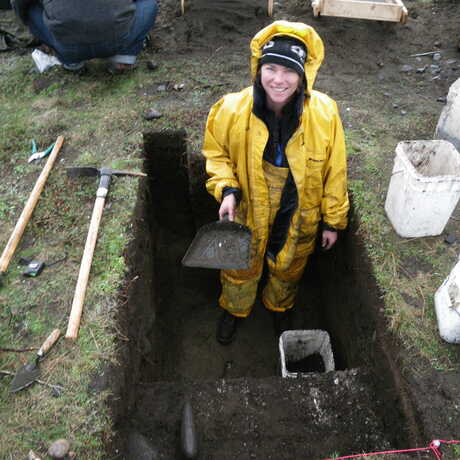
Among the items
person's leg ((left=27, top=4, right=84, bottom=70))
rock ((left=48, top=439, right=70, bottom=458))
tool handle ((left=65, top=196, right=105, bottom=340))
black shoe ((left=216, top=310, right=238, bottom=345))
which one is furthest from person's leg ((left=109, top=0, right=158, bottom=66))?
rock ((left=48, top=439, right=70, bottom=458))

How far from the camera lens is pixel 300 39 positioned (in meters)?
2.33

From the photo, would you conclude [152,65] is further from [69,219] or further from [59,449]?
[59,449]

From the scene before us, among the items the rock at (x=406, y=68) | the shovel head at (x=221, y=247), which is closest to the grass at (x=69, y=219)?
the shovel head at (x=221, y=247)

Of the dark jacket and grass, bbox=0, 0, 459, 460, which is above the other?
the dark jacket

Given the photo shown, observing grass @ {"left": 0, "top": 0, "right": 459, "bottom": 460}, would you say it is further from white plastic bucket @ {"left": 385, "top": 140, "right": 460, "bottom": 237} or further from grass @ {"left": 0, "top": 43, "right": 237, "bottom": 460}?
white plastic bucket @ {"left": 385, "top": 140, "right": 460, "bottom": 237}

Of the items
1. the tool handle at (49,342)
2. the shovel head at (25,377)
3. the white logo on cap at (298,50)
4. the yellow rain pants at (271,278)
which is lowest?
the yellow rain pants at (271,278)

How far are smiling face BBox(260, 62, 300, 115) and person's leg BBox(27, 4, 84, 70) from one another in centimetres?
301

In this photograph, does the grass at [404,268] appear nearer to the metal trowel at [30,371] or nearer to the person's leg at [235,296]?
the person's leg at [235,296]

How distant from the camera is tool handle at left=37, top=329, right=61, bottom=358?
93.9 inches

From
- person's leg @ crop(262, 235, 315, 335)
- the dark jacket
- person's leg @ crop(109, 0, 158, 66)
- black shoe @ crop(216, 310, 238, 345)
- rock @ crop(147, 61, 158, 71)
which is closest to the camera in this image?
person's leg @ crop(262, 235, 315, 335)

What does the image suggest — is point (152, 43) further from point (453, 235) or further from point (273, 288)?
point (453, 235)

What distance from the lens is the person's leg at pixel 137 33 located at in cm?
461

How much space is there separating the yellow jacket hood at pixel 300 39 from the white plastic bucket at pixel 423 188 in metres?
0.87

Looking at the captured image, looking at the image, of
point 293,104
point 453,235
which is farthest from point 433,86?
point 293,104
